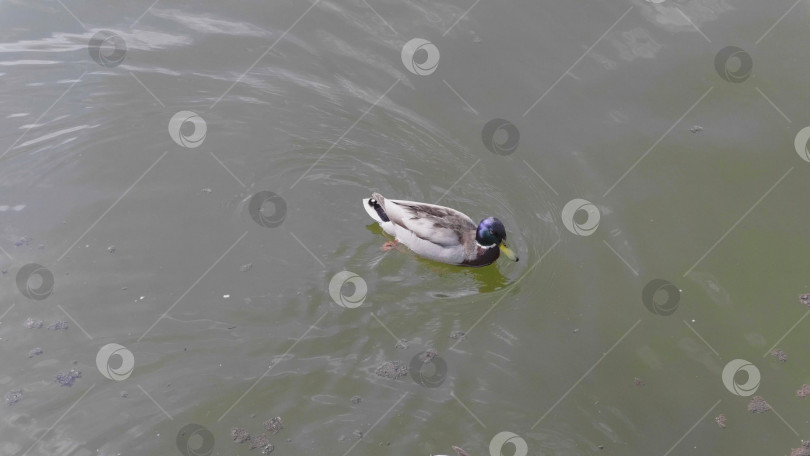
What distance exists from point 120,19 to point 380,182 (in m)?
4.56

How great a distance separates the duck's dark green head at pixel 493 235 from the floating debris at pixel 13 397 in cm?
486

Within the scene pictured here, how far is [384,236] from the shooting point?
377 inches

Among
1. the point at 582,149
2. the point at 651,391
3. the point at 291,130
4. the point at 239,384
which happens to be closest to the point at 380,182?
the point at 291,130

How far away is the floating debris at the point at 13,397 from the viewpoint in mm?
7711

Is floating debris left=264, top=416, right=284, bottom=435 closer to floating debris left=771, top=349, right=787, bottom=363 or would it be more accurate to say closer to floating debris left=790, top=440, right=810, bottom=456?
floating debris left=790, top=440, right=810, bottom=456

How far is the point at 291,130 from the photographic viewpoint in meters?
10.3

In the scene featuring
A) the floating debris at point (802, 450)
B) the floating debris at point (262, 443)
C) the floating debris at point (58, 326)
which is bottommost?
the floating debris at point (58, 326)

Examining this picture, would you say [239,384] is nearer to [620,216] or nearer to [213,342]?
[213,342]

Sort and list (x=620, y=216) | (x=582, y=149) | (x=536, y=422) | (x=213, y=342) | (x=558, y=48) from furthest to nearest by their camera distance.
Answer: (x=558, y=48)
(x=582, y=149)
(x=620, y=216)
(x=213, y=342)
(x=536, y=422)

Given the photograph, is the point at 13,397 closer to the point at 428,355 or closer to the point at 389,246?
the point at 428,355

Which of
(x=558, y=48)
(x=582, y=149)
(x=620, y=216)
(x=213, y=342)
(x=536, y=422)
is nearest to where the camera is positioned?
(x=536, y=422)

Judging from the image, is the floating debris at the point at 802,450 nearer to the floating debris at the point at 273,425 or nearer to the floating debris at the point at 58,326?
the floating debris at the point at 273,425

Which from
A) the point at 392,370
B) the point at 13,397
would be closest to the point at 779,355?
the point at 392,370

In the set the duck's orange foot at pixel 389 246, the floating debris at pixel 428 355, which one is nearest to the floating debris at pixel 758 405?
the floating debris at pixel 428 355
